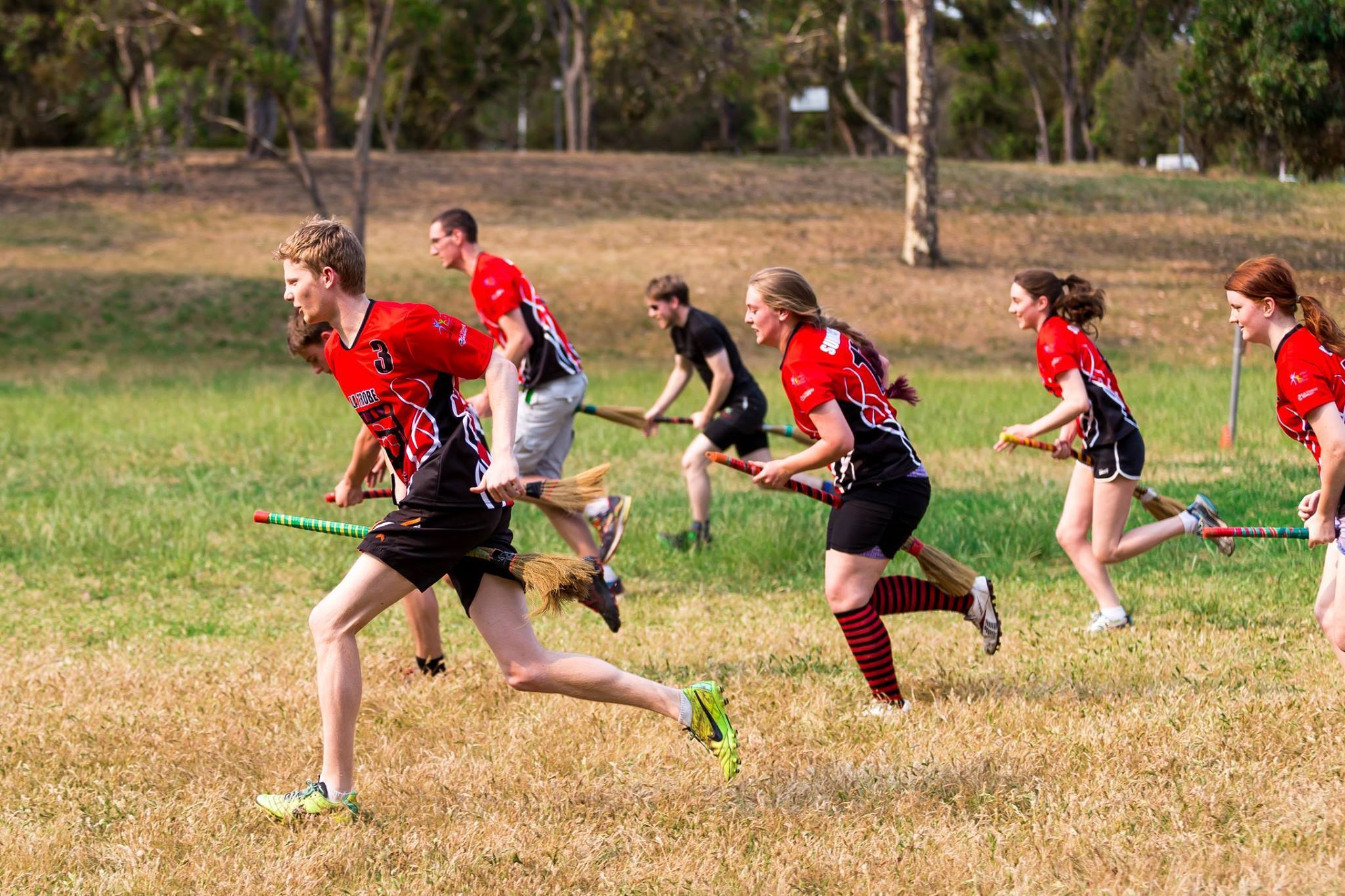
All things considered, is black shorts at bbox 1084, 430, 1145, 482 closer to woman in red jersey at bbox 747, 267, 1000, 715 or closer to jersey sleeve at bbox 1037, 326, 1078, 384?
jersey sleeve at bbox 1037, 326, 1078, 384

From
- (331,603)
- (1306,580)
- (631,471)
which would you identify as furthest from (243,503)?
(1306,580)

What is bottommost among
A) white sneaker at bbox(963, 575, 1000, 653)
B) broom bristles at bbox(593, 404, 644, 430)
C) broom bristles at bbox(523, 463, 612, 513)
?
white sneaker at bbox(963, 575, 1000, 653)

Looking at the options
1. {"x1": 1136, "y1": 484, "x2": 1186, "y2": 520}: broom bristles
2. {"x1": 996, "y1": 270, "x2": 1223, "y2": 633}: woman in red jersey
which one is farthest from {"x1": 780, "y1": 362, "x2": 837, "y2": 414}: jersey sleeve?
{"x1": 1136, "y1": 484, "x2": 1186, "y2": 520}: broom bristles

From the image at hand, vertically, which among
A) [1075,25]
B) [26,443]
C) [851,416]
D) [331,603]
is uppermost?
[1075,25]

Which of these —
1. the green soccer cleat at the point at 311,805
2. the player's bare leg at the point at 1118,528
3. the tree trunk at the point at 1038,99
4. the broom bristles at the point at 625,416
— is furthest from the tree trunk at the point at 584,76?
the green soccer cleat at the point at 311,805

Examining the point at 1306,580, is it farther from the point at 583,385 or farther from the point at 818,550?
the point at 583,385

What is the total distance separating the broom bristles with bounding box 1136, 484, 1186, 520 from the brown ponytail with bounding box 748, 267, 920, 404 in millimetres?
2392

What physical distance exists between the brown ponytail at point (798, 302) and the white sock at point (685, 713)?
154 centimetres

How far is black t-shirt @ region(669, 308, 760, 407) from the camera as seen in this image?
9227 millimetres

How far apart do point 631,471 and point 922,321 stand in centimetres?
1384

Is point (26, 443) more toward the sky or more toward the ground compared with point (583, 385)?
more toward the ground

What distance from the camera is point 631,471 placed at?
12.9 metres

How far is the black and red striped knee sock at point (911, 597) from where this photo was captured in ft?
20.0

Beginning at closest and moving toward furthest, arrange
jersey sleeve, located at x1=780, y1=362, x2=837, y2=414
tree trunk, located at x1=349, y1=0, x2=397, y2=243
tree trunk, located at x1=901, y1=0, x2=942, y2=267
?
1. jersey sleeve, located at x1=780, y1=362, x2=837, y2=414
2. tree trunk, located at x1=901, y1=0, x2=942, y2=267
3. tree trunk, located at x1=349, y1=0, x2=397, y2=243
